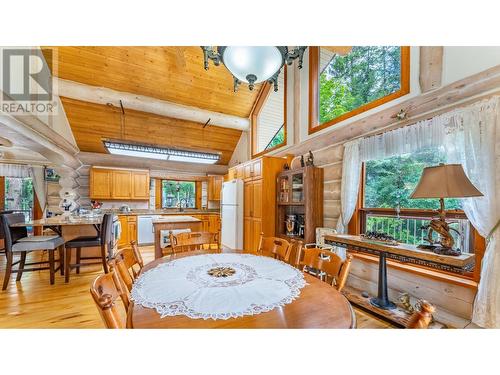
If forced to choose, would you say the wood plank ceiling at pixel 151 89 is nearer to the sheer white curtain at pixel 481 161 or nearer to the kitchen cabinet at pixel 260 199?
the kitchen cabinet at pixel 260 199

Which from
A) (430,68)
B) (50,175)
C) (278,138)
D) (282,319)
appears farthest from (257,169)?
(50,175)

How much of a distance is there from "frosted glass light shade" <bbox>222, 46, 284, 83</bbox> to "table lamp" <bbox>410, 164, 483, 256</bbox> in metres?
→ 1.54

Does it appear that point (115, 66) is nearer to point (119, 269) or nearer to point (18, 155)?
point (18, 155)

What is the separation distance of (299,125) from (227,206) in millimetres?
2200

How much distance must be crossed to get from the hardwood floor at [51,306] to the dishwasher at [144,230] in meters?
2.18

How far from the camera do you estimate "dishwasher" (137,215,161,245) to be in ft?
18.1

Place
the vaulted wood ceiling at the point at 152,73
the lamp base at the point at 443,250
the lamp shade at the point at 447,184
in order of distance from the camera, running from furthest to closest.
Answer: the vaulted wood ceiling at the point at 152,73
the lamp base at the point at 443,250
the lamp shade at the point at 447,184

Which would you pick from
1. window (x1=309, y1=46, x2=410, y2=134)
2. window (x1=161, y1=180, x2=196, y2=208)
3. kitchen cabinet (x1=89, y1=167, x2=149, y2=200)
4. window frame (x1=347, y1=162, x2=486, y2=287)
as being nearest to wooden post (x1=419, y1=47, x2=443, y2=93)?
window (x1=309, y1=46, x2=410, y2=134)

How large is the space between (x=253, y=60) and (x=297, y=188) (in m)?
2.52

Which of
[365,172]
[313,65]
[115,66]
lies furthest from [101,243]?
[313,65]

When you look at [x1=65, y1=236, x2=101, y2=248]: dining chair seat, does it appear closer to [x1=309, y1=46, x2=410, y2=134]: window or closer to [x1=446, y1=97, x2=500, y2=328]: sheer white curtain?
[x1=309, y1=46, x2=410, y2=134]: window

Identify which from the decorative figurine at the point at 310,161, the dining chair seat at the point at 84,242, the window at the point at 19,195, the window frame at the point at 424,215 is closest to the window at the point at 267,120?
the decorative figurine at the point at 310,161

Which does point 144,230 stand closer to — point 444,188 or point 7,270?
point 7,270

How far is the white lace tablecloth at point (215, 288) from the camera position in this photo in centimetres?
94
